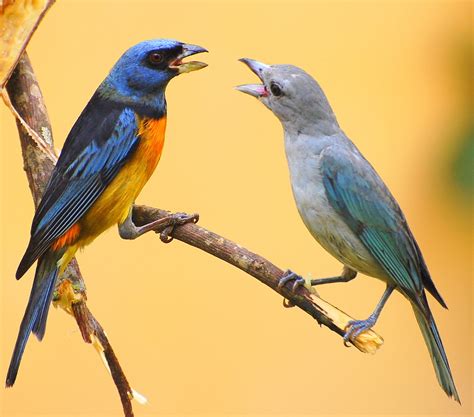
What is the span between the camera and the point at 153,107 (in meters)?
3.74

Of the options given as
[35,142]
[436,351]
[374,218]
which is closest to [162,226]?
[35,142]

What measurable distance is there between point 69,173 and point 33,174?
243 mm

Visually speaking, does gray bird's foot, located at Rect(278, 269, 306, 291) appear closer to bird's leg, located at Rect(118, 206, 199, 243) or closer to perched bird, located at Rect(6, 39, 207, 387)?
bird's leg, located at Rect(118, 206, 199, 243)

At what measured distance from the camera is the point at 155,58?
3.59 metres

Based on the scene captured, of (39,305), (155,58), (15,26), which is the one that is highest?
(155,58)

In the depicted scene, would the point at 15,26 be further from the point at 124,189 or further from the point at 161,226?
the point at 161,226

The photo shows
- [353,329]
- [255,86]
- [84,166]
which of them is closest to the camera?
[353,329]

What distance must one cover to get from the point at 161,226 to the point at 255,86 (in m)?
0.68

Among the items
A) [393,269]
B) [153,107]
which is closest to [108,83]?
[153,107]

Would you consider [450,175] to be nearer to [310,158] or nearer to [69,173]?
[310,158]

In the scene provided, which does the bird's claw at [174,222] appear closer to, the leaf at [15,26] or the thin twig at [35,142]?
→ the thin twig at [35,142]

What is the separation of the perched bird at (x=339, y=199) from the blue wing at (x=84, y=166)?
1.66ft

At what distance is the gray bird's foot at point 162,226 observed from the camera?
3576 mm

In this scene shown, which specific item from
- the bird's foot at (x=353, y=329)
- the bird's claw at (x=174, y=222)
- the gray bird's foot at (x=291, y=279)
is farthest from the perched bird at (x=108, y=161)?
the bird's foot at (x=353, y=329)
